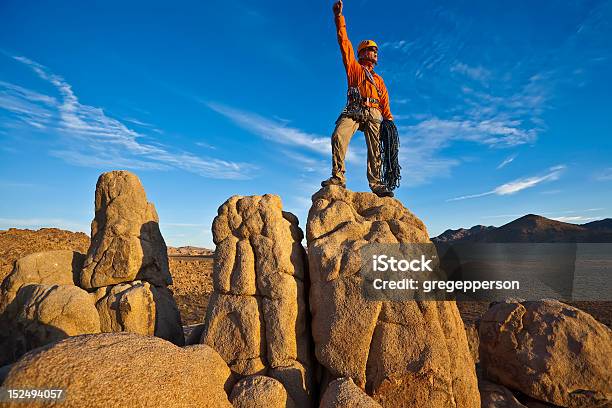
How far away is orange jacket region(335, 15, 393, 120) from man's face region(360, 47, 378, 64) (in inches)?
9.7

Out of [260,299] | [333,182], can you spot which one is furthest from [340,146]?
[260,299]

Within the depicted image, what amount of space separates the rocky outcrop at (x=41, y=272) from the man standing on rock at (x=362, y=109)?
5898mm

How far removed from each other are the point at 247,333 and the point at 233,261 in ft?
3.83

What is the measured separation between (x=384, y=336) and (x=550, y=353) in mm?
3022

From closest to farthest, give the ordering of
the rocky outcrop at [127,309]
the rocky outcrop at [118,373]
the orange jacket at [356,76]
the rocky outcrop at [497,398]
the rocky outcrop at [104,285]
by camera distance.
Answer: the rocky outcrop at [118,373]
the rocky outcrop at [497,398]
the rocky outcrop at [104,285]
the rocky outcrop at [127,309]
the orange jacket at [356,76]

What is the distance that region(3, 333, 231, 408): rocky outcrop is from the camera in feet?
11.3

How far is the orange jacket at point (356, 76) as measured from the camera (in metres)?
7.22

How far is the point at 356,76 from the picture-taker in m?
7.47

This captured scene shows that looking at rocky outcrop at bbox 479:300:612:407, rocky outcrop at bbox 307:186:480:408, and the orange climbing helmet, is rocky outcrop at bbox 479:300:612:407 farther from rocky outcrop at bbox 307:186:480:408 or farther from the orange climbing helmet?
the orange climbing helmet

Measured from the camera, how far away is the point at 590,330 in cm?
612

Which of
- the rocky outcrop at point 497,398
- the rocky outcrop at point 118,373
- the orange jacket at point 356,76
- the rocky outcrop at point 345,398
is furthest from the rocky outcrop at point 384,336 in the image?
the orange jacket at point 356,76

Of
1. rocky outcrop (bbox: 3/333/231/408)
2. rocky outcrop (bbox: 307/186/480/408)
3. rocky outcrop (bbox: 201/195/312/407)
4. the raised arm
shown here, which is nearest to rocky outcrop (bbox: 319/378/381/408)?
rocky outcrop (bbox: 307/186/480/408)

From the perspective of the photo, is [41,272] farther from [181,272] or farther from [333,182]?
[181,272]

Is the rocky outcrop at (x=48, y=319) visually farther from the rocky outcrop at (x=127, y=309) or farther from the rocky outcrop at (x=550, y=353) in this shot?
the rocky outcrop at (x=550, y=353)
